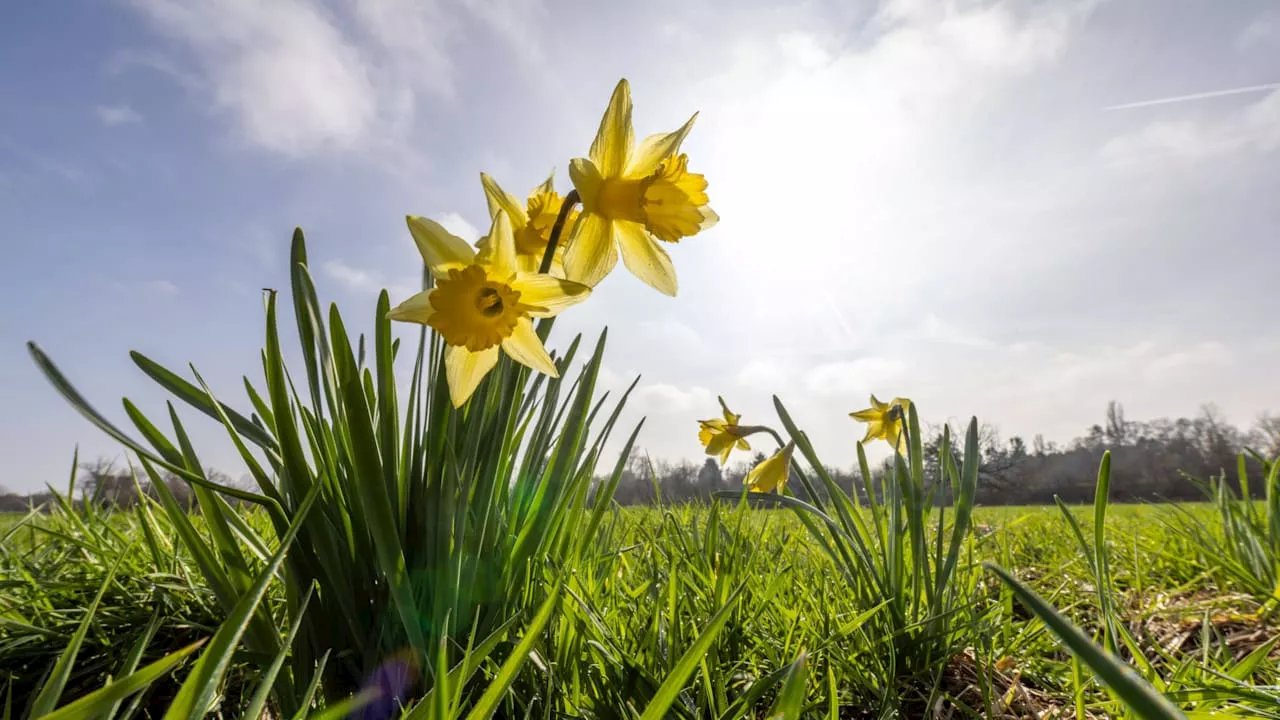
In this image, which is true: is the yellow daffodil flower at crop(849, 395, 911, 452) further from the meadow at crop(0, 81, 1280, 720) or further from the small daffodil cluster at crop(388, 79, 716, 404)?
the small daffodil cluster at crop(388, 79, 716, 404)

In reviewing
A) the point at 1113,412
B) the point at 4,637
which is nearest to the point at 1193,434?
the point at 1113,412

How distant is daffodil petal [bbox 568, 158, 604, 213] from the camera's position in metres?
1.01

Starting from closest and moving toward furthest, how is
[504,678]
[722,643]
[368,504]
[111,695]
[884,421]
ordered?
[111,695] → [504,678] → [368,504] → [722,643] → [884,421]

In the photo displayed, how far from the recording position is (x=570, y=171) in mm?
1008

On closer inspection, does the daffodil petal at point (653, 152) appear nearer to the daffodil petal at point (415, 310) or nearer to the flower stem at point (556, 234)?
the flower stem at point (556, 234)

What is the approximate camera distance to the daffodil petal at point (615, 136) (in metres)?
1.09

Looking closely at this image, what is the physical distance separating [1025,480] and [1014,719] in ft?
138

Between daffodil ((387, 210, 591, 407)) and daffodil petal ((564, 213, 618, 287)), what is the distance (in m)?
0.08

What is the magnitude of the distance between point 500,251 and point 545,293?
98 millimetres

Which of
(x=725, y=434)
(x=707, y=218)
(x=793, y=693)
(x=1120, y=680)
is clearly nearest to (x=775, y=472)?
(x=725, y=434)

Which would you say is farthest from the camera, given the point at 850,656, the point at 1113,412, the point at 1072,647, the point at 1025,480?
the point at 1113,412

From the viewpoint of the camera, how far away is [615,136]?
3.62ft

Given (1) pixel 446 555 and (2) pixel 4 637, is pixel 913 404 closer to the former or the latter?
(1) pixel 446 555

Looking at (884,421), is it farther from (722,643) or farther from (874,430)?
(722,643)
